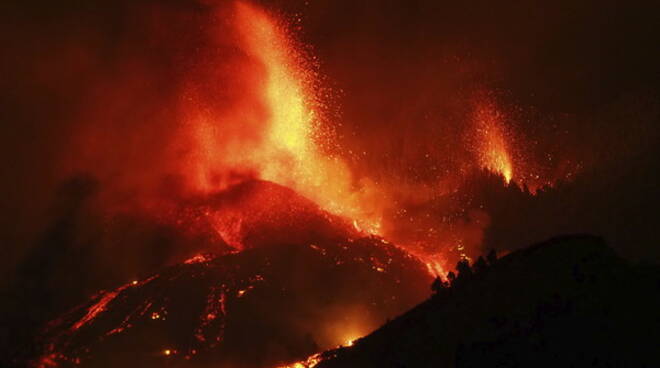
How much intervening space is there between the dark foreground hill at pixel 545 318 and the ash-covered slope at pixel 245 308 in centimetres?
2462

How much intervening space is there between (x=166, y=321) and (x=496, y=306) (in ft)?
125

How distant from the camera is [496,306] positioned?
77.8 ft

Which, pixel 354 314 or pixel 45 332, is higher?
pixel 45 332

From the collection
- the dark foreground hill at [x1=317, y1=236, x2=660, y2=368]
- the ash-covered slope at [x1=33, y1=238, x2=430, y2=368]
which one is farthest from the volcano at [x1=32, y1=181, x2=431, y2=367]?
the dark foreground hill at [x1=317, y1=236, x2=660, y2=368]

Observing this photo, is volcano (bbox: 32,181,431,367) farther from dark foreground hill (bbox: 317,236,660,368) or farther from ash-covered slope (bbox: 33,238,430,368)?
dark foreground hill (bbox: 317,236,660,368)

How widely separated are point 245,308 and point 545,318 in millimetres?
38194

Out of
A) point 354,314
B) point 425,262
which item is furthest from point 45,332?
point 425,262

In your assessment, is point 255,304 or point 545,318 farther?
point 255,304

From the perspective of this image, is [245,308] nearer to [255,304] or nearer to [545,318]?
[255,304]

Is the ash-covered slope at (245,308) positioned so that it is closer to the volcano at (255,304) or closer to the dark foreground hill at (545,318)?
the volcano at (255,304)

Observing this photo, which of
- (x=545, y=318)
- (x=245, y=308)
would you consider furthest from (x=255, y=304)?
(x=545, y=318)

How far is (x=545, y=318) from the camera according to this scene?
22.2 meters

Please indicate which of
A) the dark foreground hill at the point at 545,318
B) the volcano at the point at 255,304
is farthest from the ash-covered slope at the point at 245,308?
the dark foreground hill at the point at 545,318

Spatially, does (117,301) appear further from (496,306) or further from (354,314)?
(496,306)
